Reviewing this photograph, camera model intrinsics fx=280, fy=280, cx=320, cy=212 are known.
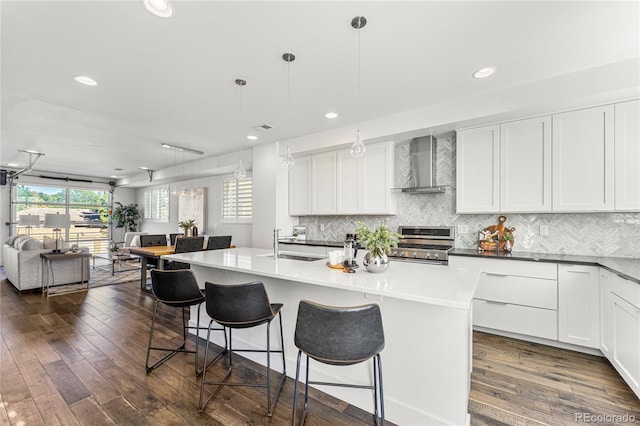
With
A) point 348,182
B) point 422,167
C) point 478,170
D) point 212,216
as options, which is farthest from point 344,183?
point 212,216

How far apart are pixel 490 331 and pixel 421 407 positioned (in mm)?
1896

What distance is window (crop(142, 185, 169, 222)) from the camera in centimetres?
873

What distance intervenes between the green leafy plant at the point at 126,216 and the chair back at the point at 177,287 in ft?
28.4

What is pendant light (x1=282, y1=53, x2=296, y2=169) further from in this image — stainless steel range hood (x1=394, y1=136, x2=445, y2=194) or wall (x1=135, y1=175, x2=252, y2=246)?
wall (x1=135, y1=175, x2=252, y2=246)

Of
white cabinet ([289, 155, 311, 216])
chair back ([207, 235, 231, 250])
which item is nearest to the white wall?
white cabinet ([289, 155, 311, 216])

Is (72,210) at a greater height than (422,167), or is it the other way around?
(422,167)

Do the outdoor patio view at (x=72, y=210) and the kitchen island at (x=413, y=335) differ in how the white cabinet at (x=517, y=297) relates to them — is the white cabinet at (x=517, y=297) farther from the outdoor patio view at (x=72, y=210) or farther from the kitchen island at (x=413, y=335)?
the outdoor patio view at (x=72, y=210)

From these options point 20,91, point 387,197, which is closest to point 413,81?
point 387,197

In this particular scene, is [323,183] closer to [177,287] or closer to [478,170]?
[478,170]

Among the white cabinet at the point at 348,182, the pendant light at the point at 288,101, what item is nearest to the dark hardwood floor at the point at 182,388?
the pendant light at the point at 288,101

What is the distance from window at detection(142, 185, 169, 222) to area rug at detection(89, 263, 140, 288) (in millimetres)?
2110

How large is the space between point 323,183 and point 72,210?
8.73 metres

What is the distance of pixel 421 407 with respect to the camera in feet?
5.61

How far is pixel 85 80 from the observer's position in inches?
108
